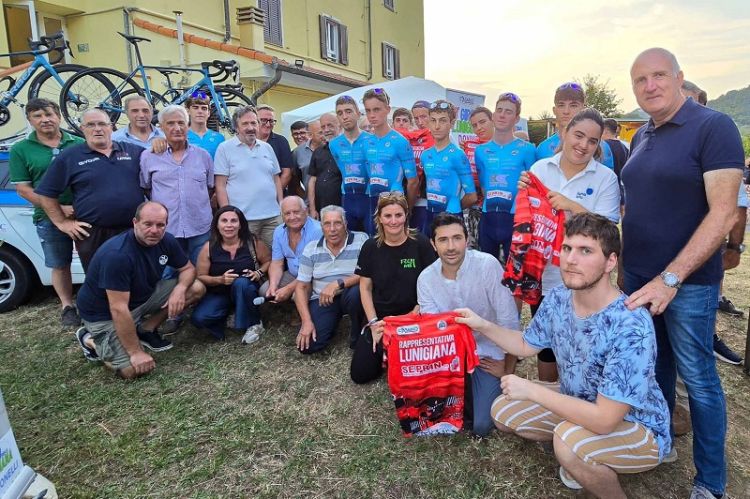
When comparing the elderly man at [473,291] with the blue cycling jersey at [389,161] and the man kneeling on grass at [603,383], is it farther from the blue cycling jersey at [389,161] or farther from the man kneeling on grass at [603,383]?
the blue cycling jersey at [389,161]

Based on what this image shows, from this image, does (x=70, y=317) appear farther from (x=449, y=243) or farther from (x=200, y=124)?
(x=449, y=243)

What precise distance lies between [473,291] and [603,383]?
1.11 meters

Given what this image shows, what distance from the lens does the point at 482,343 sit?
9.86 feet

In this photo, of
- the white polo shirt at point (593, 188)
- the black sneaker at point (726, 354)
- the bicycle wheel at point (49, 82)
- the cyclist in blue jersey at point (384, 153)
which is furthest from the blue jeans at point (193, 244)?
the black sneaker at point (726, 354)

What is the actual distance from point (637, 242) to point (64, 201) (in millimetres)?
4466

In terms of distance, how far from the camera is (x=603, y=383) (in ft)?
6.33

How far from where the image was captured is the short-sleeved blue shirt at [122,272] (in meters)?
3.44

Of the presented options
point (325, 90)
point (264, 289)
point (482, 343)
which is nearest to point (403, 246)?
point (482, 343)

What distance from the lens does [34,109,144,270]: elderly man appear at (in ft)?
12.9

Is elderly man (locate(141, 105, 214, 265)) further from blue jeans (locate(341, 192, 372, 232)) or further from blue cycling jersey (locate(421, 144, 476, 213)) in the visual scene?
blue cycling jersey (locate(421, 144, 476, 213))

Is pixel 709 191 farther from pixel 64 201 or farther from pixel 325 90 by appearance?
pixel 325 90

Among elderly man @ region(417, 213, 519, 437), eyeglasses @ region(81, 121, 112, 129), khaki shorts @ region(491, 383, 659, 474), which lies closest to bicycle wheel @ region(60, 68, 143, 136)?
eyeglasses @ region(81, 121, 112, 129)

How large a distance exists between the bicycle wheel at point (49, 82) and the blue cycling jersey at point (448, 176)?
555 cm

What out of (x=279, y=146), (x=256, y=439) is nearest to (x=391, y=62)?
(x=279, y=146)
